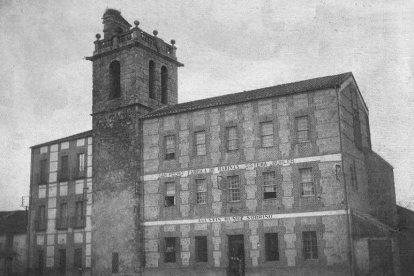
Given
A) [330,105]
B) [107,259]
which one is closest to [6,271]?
[107,259]

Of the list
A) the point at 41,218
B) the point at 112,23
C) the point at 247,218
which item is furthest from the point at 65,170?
the point at 247,218

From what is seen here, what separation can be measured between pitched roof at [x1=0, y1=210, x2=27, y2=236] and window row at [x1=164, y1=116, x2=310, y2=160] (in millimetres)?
14738

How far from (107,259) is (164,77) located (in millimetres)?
12900

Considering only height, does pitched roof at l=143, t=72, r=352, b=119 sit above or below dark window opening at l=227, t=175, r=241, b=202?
above

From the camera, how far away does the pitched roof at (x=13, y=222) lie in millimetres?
40744

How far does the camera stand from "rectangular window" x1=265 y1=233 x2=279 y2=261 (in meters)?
27.8

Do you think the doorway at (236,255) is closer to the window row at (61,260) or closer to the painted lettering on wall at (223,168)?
the painted lettering on wall at (223,168)

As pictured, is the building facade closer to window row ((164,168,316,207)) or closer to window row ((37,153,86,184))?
window row ((37,153,86,184))

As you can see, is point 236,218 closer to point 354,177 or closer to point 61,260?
point 354,177

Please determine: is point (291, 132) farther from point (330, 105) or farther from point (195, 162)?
point (195, 162)

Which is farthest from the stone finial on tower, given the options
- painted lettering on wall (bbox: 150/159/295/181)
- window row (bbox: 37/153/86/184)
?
painted lettering on wall (bbox: 150/159/295/181)

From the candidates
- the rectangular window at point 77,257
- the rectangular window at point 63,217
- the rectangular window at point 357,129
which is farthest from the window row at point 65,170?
the rectangular window at point 357,129

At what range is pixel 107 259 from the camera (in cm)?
3284

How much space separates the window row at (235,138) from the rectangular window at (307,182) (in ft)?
5.31
